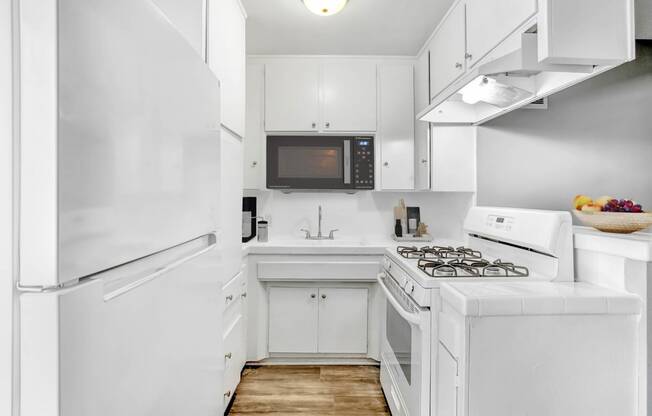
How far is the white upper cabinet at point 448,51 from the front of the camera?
204cm

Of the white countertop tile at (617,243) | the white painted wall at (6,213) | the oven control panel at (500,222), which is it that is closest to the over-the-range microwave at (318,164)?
the oven control panel at (500,222)

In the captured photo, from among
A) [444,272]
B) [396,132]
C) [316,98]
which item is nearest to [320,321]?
[444,272]

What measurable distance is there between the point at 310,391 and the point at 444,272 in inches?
50.8

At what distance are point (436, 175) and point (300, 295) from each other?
130 cm

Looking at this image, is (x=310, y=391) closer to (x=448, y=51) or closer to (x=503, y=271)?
(x=503, y=271)

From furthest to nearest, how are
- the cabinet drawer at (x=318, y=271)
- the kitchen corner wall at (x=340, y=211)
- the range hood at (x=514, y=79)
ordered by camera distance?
the kitchen corner wall at (x=340, y=211), the cabinet drawer at (x=318, y=271), the range hood at (x=514, y=79)

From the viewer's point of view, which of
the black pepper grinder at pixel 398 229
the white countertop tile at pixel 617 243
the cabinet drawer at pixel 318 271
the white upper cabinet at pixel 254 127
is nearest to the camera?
the white countertop tile at pixel 617 243

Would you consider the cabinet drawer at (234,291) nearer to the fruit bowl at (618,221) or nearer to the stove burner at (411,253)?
the stove burner at (411,253)

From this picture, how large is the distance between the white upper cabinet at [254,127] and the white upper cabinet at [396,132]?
3.04 feet

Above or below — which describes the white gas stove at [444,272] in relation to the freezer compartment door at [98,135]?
below

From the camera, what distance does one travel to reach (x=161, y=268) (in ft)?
2.02

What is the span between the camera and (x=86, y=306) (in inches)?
16.1

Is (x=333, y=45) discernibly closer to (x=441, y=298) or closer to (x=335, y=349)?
(x=441, y=298)

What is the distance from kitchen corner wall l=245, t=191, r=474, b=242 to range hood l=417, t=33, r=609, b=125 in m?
1.26
